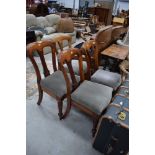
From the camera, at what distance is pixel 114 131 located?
49.7 inches

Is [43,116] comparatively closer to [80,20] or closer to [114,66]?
[114,66]

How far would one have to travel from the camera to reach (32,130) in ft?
5.70

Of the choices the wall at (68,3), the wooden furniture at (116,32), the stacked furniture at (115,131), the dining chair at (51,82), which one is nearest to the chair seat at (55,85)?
the dining chair at (51,82)

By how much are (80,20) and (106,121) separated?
5.59 meters

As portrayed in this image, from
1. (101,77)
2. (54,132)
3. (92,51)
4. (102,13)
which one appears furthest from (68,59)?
(102,13)

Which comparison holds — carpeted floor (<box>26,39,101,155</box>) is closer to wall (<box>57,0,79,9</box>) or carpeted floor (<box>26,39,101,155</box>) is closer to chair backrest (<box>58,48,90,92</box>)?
chair backrest (<box>58,48,90,92</box>)

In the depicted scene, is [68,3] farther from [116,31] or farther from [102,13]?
[116,31]

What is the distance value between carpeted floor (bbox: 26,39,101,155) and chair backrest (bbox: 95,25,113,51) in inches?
50.6

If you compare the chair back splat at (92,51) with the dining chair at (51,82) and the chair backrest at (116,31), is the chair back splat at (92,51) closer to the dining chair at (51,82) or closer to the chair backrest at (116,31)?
the dining chair at (51,82)

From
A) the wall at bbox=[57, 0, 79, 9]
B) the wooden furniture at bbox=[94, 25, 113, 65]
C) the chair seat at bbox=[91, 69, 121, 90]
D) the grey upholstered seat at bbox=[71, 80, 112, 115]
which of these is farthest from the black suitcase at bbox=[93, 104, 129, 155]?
the wall at bbox=[57, 0, 79, 9]

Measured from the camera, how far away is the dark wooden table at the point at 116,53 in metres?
2.59
